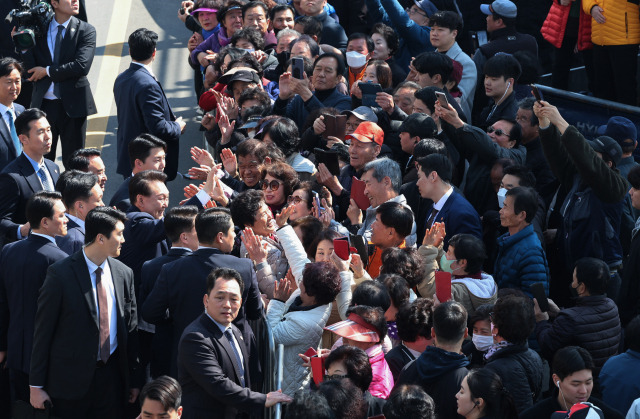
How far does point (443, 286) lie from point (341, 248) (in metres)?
0.73

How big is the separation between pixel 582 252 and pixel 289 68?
3.74m

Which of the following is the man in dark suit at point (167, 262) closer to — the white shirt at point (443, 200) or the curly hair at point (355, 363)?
the curly hair at point (355, 363)

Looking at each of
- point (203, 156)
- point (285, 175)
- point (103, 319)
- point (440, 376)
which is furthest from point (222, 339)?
point (203, 156)

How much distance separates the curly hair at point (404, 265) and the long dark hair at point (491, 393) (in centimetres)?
128

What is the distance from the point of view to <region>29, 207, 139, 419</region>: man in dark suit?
6.23 m

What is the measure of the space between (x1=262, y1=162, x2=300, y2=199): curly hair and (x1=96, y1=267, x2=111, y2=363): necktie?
1929 millimetres

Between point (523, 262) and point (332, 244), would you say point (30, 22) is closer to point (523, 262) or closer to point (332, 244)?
point (332, 244)

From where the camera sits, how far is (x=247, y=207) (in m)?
7.18

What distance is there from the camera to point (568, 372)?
5520mm

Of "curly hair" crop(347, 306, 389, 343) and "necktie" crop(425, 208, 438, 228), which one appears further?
"necktie" crop(425, 208, 438, 228)

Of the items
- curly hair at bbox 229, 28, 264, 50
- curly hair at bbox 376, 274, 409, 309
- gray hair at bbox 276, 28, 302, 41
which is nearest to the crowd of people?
curly hair at bbox 376, 274, 409, 309

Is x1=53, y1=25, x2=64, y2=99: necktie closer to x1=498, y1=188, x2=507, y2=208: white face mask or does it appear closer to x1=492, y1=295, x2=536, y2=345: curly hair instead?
x1=498, y1=188, x2=507, y2=208: white face mask

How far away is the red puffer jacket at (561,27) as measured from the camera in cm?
1094

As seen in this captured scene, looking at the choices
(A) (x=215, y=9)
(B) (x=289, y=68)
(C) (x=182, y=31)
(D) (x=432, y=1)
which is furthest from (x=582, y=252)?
(C) (x=182, y=31)
